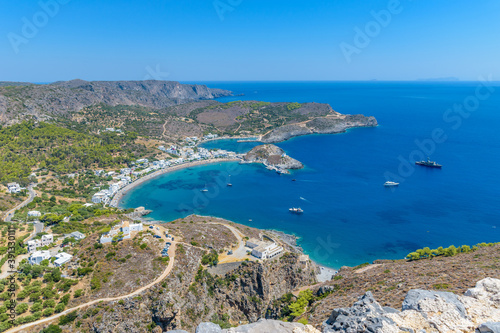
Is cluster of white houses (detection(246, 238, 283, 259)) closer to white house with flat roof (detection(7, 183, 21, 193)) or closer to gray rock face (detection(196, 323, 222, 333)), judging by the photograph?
gray rock face (detection(196, 323, 222, 333))

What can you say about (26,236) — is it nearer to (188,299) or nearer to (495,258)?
(188,299)

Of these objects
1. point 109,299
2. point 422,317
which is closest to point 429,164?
point 422,317

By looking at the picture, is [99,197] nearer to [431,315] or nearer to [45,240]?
[45,240]

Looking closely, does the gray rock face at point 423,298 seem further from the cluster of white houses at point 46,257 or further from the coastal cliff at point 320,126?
the coastal cliff at point 320,126

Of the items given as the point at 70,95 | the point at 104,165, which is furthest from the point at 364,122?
the point at 70,95

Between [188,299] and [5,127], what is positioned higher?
[5,127]

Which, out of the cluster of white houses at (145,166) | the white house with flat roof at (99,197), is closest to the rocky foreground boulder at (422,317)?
the white house with flat roof at (99,197)

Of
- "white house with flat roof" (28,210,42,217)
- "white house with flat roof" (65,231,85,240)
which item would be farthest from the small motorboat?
"white house with flat roof" (28,210,42,217)
